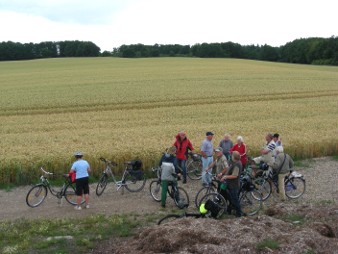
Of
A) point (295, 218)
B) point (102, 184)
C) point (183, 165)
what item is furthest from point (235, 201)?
point (102, 184)

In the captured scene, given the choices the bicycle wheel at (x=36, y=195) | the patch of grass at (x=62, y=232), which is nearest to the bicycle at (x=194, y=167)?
the patch of grass at (x=62, y=232)

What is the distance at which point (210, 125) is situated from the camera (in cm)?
2569

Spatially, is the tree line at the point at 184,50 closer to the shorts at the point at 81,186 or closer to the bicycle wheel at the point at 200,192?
the bicycle wheel at the point at 200,192

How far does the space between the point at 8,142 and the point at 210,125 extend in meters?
10.5

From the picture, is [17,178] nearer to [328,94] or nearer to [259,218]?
[259,218]

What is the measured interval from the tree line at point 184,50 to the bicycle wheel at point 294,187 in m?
105

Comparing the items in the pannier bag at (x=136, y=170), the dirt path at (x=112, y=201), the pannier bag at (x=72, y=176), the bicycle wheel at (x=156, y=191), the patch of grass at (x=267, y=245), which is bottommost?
the dirt path at (x=112, y=201)

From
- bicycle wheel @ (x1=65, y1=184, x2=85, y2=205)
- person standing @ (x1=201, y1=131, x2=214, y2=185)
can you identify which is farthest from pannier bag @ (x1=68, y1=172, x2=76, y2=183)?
person standing @ (x1=201, y1=131, x2=214, y2=185)

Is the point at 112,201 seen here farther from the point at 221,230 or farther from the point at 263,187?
the point at 221,230

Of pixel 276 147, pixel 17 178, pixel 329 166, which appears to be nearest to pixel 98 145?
pixel 17 178

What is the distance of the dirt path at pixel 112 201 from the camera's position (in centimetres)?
1339

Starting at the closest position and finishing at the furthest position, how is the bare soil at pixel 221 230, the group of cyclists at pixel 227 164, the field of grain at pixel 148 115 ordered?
the bare soil at pixel 221 230, the group of cyclists at pixel 227 164, the field of grain at pixel 148 115

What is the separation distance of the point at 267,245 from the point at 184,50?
131 metres

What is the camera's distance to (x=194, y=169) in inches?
691
